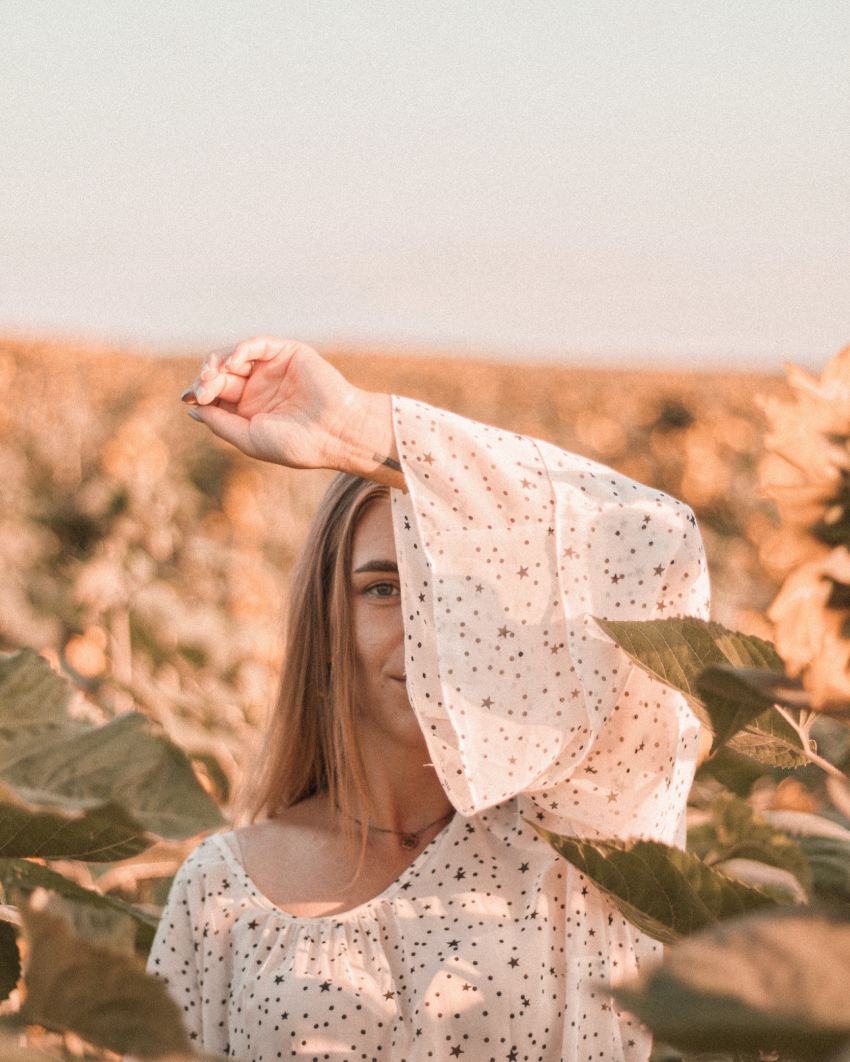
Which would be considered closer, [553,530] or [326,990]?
[553,530]

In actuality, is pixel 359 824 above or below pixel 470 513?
below

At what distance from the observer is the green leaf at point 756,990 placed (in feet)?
1.35

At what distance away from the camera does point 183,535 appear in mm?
5285

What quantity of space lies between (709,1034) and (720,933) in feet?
0.10

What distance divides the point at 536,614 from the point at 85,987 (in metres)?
1.09

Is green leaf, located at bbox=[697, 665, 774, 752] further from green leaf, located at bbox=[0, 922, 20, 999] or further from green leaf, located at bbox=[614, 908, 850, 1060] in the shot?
green leaf, located at bbox=[0, 922, 20, 999]

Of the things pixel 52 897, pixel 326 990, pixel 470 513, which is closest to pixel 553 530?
pixel 470 513

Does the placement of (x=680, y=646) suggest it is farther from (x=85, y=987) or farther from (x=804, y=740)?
(x=85, y=987)

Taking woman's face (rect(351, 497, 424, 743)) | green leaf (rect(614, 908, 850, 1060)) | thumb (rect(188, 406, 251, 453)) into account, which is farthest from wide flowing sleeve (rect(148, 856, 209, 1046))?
green leaf (rect(614, 908, 850, 1060))

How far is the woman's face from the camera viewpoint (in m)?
2.04

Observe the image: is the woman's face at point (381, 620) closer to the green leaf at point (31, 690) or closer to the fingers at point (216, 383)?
the fingers at point (216, 383)

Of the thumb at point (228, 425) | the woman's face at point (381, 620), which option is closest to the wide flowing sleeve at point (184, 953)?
the woman's face at point (381, 620)

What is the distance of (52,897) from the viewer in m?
0.71

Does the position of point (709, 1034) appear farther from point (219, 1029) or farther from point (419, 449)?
point (219, 1029)
